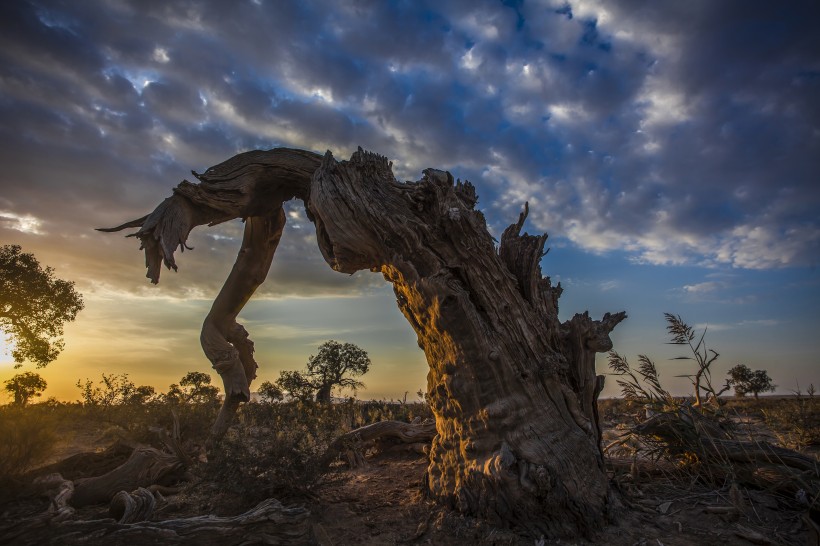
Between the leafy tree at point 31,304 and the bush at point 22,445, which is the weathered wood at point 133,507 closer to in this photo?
the bush at point 22,445

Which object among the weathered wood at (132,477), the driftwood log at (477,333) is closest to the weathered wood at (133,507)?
the weathered wood at (132,477)

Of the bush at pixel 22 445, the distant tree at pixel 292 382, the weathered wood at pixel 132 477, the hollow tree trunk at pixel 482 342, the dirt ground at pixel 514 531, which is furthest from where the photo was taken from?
the distant tree at pixel 292 382

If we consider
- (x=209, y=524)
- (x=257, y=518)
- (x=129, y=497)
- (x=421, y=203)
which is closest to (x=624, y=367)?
(x=421, y=203)

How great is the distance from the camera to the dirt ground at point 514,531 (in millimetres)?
3746

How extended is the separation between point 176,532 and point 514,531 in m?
3.14

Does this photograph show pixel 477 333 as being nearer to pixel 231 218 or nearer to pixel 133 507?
pixel 133 507

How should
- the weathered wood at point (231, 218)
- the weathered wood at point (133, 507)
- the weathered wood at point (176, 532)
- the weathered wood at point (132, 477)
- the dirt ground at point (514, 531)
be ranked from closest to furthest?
the weathered wood at point (176, 532) < the dirt ground at point (514, 531) < the weathered wood at point (133, 507) < the weathered wood at point (132, 477) < the weathered wood at point (231, 218)

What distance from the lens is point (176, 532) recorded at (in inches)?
137

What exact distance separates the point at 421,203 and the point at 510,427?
318 centimetres

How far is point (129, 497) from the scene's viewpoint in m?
4.46

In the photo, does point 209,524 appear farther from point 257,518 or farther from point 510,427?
point 510,427

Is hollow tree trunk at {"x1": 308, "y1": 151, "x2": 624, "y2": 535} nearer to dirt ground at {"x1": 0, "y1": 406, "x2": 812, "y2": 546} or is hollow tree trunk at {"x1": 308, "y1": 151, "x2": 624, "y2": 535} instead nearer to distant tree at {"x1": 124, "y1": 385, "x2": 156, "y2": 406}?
dirt ground at {"x1": 0, "y1": 406, "x2": 812, "y2": 546}

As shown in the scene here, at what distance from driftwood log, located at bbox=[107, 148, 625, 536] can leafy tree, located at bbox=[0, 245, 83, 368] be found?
1886 centimetres

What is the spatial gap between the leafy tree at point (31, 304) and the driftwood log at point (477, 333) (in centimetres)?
1886
